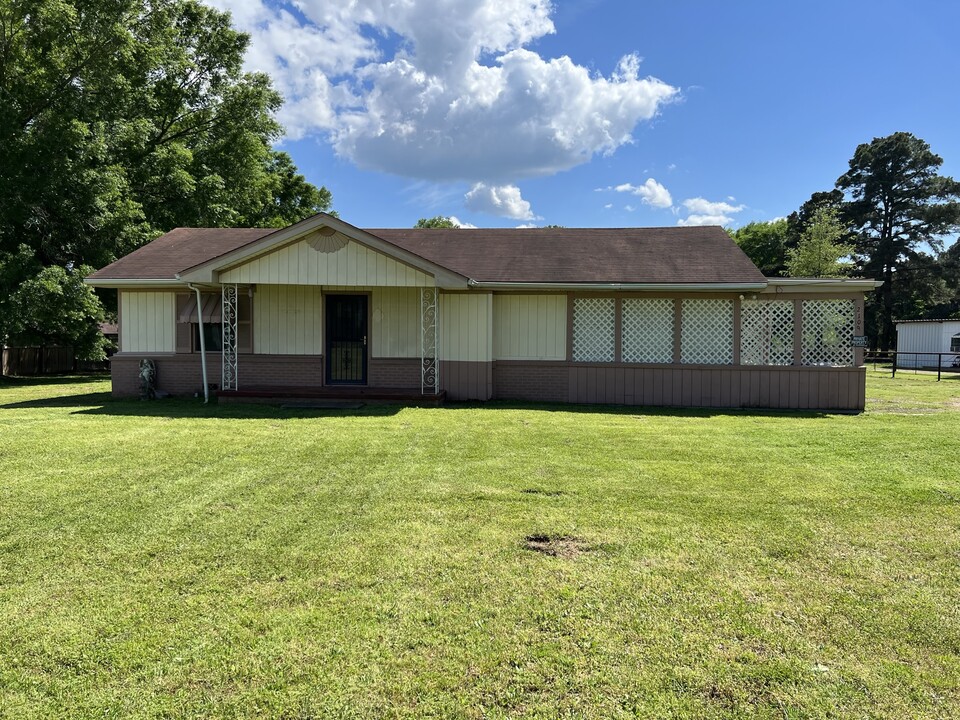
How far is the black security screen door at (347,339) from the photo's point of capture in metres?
12.4

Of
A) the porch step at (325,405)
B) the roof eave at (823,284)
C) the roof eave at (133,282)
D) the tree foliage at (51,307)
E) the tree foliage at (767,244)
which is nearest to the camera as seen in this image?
the porch step at (325,405)

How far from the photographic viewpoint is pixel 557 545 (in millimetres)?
3934

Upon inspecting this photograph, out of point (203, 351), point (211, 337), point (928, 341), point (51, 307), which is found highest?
point (51, 307)

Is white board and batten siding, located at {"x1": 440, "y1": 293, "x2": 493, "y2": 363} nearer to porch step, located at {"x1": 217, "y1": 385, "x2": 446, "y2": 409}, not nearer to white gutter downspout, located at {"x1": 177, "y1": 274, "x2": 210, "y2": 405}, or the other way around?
porch step, located at {"x1": 217, "y1": 385, "x2": 446, "y2": 409}

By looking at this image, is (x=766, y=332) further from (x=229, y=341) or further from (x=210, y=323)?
(x=210, y=323)

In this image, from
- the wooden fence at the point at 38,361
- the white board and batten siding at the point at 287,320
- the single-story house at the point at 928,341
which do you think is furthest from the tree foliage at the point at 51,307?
the single-story house at the point at 928,341

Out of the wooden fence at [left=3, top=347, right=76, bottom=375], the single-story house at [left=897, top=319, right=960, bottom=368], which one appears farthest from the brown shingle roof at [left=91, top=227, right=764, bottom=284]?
the single-story house at [left=897, top=319, right=960, bottom=368]

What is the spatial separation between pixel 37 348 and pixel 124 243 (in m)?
5.79

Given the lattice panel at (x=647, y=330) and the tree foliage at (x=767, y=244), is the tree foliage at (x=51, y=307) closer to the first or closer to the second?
the lattice panel at (x=647, y=330)

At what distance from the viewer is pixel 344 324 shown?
12.4 metres

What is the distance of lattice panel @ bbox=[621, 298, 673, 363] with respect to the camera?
473 inches

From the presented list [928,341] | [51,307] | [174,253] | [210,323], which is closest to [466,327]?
[210,323]

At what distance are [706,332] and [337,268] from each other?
7747 mm

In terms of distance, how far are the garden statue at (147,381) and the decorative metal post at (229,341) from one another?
1.43 meters
